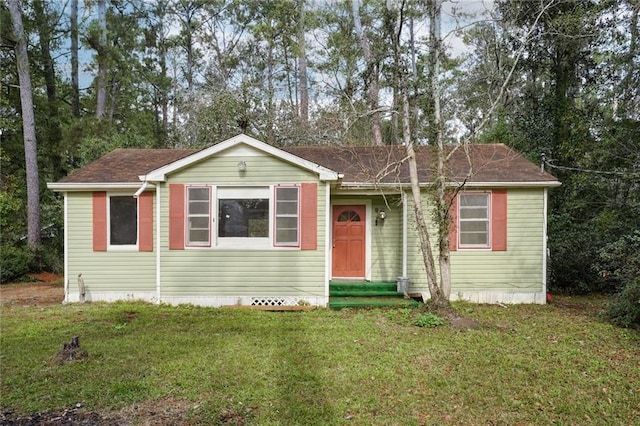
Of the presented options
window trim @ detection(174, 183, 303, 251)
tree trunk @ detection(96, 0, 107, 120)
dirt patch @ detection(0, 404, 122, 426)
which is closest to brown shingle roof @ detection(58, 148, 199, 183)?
window trim @ detection(174, 183, 303, 251)

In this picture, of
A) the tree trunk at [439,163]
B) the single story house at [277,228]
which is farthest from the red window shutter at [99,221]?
the tree trunk at [439,163]

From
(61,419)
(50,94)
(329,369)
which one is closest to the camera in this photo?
(61,419)

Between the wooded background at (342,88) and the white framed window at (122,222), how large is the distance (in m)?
4.95

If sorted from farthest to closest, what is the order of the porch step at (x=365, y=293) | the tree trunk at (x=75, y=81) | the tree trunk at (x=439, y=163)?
the tree trunk at (x=75, y=81)
the porch step at (x=365, y=293)
the tree trunk at (x=439, y=163)

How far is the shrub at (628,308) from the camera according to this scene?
664 centimetres

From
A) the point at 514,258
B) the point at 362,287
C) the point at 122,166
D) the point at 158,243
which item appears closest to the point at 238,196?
the point at 158,243

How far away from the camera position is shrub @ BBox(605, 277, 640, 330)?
21.8 ft

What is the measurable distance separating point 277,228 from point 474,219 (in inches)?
177

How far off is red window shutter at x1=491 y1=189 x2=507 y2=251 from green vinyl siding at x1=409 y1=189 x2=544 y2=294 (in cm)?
10

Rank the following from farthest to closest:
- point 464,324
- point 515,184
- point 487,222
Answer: point 487,222 < point 515,184 < point 464,324

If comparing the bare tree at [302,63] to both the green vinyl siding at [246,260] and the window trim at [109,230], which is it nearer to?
the green vinyl siding at [246,260]

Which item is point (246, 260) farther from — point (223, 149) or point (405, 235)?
point (405, 235)

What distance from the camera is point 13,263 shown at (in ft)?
40.8

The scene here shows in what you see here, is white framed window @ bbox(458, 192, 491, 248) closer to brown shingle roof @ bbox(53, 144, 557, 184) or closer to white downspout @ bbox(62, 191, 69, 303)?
brown shingle roof @ bbox(53, 144, 557, 184)
